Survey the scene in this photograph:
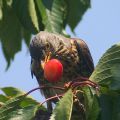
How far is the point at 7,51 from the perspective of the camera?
153 inches

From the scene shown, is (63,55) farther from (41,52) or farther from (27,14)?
(27,14)

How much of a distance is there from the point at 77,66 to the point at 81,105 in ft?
5.78

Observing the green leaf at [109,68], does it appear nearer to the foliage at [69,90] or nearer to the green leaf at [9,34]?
the foliage at [69,90]

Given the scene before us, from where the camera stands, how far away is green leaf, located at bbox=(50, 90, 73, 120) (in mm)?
1978

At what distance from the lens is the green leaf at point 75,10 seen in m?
3.46

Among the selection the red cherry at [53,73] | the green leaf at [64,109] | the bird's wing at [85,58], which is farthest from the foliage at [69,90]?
the bird's wing at [85,58]

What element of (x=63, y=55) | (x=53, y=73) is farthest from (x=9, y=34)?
→ (x=53, y=73)

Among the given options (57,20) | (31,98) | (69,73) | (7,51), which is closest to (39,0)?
(57,20)

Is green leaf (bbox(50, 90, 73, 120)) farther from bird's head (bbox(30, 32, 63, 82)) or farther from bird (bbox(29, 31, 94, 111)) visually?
bird (bbox(29, 31, 94, 111))

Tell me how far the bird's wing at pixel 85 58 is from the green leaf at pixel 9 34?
662 mm

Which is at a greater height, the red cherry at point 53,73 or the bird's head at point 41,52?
the red cherry at point 53,73

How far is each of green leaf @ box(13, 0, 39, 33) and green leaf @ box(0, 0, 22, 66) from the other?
34cm

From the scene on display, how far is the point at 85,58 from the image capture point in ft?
14.5

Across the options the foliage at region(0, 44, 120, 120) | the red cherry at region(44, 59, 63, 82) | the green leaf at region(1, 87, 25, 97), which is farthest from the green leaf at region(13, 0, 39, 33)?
the foliage at region(0, 44, 120, 120)
